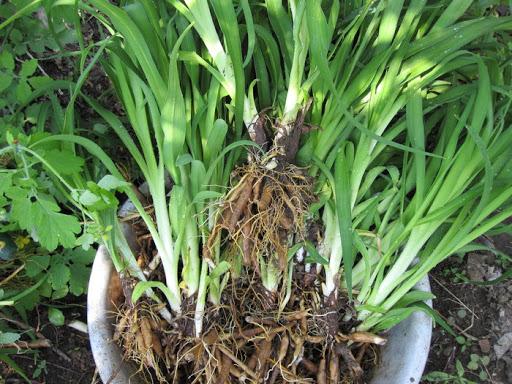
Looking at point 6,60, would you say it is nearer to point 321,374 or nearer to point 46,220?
point 46,220

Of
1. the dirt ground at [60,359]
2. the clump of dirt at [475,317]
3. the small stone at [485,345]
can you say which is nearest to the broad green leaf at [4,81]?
the dirt ground at [60,359]

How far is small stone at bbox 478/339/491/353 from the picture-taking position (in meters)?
1.36

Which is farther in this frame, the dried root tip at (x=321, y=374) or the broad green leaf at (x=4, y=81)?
the broad green leaf at (x=4, y=81)

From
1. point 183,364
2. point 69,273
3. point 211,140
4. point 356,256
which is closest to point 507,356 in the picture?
point 356,256

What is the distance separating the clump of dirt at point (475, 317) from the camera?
134cm

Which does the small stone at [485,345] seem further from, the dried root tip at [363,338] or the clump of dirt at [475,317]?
the dried root tip at [363,338]

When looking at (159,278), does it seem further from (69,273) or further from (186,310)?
(69,273)

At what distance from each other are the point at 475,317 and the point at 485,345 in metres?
0.07

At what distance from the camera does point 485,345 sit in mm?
1361

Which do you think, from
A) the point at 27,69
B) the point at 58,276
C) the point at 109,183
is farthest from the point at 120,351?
the point at 27,69

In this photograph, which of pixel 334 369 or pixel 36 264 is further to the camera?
pixel 36 264

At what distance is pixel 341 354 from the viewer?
1.04 metres

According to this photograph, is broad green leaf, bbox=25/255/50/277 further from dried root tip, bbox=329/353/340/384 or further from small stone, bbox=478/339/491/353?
small stone, bbox=478/339/491/353

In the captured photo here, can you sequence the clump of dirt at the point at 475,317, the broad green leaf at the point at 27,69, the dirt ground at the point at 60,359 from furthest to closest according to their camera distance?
1. the clump of dirt at the point at 475,317
2. the dirt ground at the point at 60,359
3. the broad green leaf at the point at 27,69
